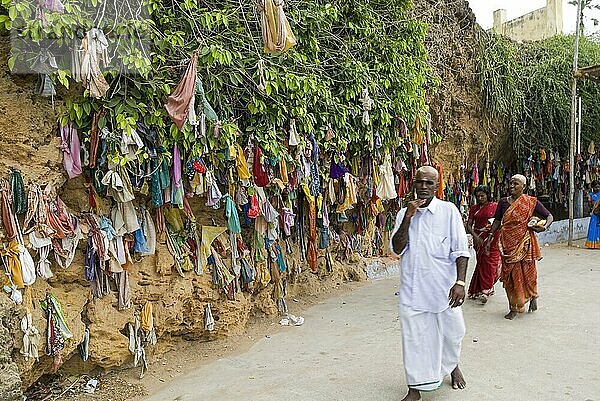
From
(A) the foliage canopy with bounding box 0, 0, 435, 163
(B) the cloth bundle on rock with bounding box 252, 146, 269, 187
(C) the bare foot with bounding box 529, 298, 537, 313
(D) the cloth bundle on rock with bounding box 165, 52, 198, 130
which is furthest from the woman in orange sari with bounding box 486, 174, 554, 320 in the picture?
(D) the cloth bundle on rock with bounding box 165, 52, 198, 130

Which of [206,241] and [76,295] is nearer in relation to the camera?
[76,295]

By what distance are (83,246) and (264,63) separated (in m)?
2.45

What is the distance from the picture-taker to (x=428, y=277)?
12.1ft

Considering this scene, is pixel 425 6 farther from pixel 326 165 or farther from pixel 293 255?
pixel 293 255

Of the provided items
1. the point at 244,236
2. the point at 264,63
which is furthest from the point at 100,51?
the point at 244,236

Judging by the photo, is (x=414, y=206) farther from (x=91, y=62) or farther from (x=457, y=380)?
(x=91, y=62)

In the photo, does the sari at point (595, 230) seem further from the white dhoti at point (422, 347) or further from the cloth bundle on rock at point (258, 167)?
the white dhoti at point (422, 347)

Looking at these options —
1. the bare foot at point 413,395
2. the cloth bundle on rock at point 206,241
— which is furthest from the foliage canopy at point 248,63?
the bare foot at point 413,395

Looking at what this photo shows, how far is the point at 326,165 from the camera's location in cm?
693

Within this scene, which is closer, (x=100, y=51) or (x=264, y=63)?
(x=100, y=51)

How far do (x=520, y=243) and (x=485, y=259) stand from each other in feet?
2.65

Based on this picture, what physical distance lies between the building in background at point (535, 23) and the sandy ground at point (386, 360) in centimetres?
1328

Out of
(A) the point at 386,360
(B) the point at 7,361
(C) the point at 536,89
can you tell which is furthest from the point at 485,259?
→ (C) the point at 536,89

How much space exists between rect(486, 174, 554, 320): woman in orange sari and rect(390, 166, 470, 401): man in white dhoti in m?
2.51
